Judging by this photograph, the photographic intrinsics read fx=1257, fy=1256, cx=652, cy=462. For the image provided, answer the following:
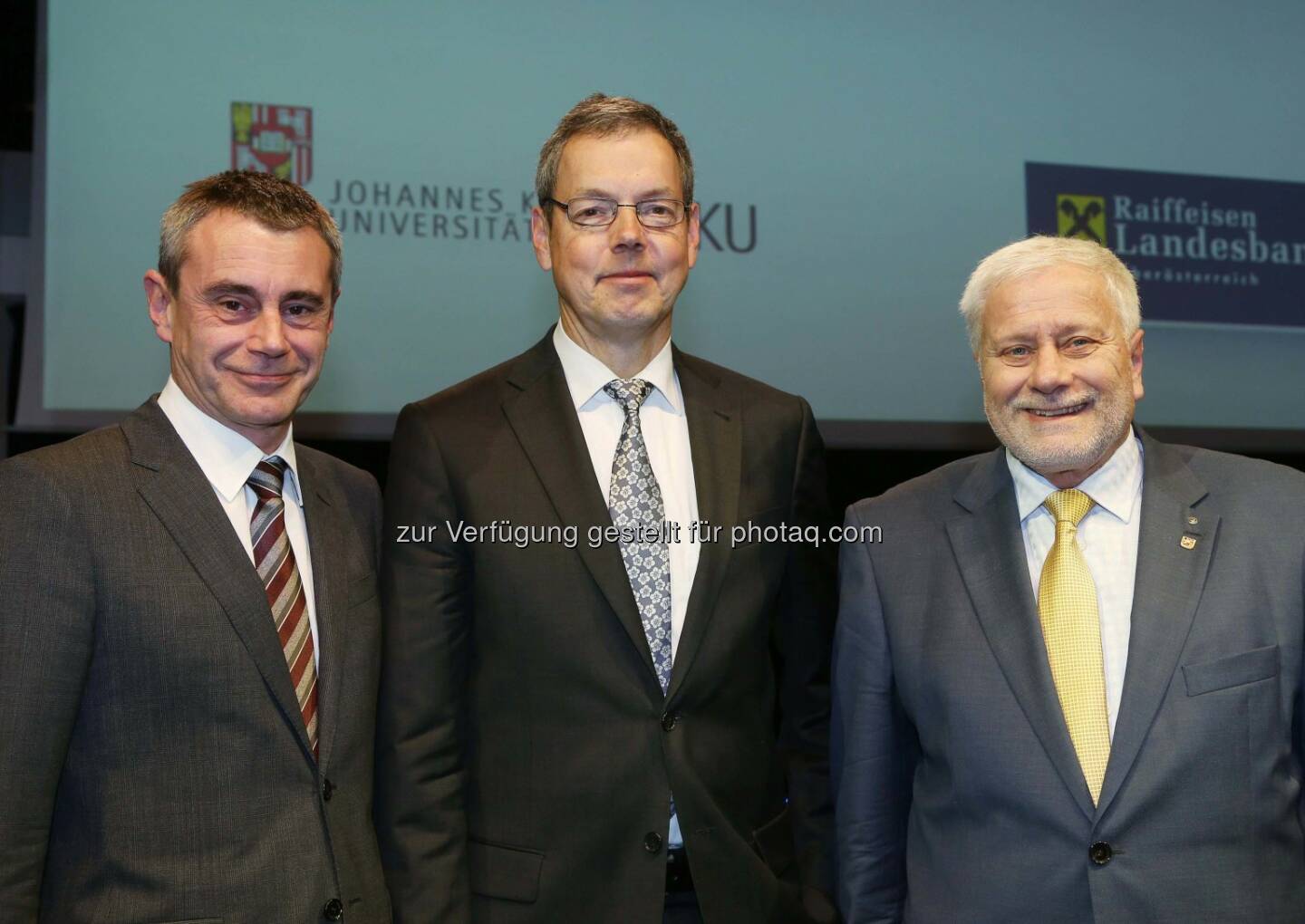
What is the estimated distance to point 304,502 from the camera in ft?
7.06

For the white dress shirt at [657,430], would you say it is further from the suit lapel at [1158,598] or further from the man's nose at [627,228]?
the suit lapel at [1158,598]

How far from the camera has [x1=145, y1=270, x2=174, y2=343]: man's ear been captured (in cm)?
212

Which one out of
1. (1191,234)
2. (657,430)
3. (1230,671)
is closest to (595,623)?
(657,430)

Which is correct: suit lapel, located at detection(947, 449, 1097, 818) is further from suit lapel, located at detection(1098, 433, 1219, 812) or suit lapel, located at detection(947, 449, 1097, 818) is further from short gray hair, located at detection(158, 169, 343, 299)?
short gray hair, located at detection(158, 169, 343, 299)

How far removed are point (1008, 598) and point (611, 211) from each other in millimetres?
978

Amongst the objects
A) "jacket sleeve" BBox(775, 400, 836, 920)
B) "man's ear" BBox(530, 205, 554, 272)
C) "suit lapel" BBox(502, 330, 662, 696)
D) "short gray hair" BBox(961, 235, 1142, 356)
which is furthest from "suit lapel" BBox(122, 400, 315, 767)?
"short gray hair" BBox(961, 235, 1142, 356)

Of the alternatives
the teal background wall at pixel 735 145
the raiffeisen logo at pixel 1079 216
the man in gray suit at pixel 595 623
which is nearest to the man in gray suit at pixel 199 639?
the man in gray suit at pixel 595 623

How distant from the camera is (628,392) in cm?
231

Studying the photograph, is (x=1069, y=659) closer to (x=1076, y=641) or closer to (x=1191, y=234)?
(x=1076, y=641)

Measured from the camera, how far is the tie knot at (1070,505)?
2.19 m

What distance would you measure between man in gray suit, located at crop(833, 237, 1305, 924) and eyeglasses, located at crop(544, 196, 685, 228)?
60cm

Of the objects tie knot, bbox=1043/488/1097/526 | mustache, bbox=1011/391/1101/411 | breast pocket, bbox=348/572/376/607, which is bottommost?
breast pocket, bbox=348/572/376/607

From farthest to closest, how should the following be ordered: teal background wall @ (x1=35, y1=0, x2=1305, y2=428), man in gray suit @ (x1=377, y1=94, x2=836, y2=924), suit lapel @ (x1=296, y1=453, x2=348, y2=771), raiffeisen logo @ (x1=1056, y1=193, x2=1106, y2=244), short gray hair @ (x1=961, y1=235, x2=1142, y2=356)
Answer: raiffeisen logo @ (x1=1056, y1=193, x2=1106, y2=244) < teal background wall @ (x1=35, y1=0, x2=1305, y2=428) < short gray hair @ (x1=961, y1=235, x2=1142, y2=356) < man in gray suit @ (x1=377, y1=94, x2=836, y2=924) < suit lapel @ (x1=296, y1=453, x2=348, y2=771)

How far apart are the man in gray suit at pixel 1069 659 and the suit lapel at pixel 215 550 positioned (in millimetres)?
1009
